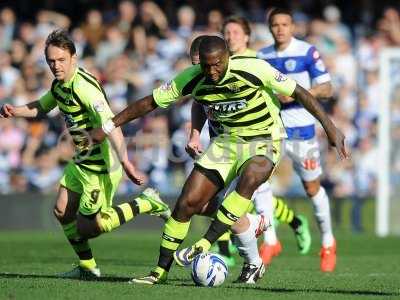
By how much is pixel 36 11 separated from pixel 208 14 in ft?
13.6

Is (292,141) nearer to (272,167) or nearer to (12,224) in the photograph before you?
(272,167)

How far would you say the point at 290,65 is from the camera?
497 inches

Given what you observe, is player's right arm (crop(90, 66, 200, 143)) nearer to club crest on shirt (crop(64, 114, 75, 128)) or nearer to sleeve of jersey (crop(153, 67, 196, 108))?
sleeve of jersey (crop(153, 67, 196, 108))

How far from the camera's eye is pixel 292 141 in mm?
12797

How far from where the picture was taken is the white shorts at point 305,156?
12672mm

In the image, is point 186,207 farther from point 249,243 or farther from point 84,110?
point 84,110

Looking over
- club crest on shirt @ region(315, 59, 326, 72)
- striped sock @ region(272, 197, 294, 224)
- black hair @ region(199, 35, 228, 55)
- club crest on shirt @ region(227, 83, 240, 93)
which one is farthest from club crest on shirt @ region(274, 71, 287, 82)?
striped sock @ region(272, 197, 294, 224)

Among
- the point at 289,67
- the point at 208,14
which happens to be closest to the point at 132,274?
the point at 289,67

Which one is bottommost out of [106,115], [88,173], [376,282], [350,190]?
[350,190]

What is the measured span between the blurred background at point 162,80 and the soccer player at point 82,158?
886 cm

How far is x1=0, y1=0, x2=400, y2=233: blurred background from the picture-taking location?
66.6 feet

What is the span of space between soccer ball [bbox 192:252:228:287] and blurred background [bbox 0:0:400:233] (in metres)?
10.3

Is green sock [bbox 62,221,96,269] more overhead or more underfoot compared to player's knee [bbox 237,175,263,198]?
more underfoot

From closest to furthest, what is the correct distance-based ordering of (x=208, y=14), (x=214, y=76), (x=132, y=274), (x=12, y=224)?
(x=214, y=76)
(x=132, y=274)
(x=12, y=224)
(x=208, y=14)
